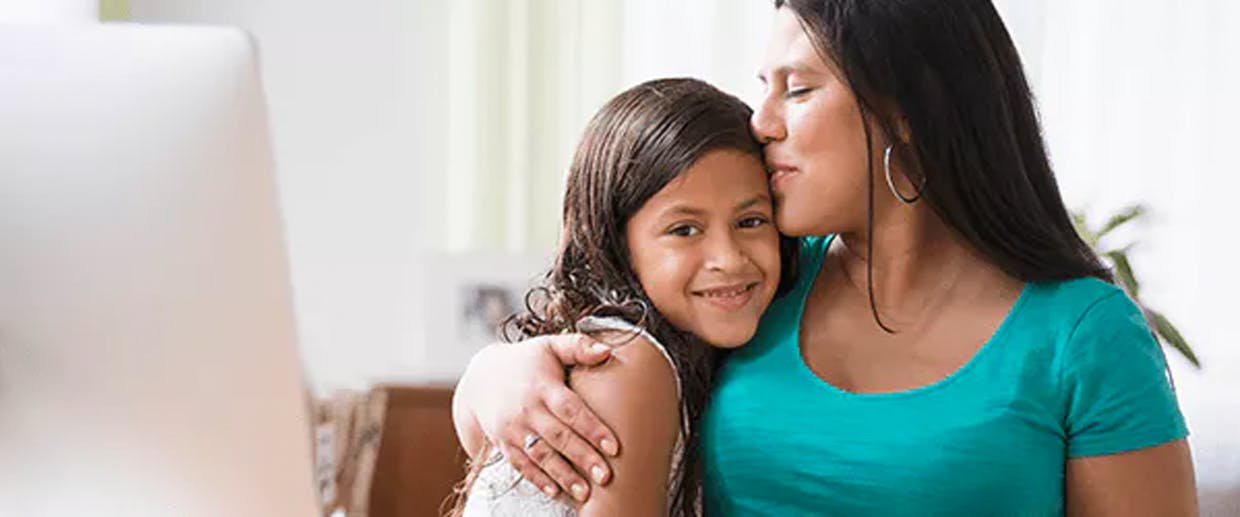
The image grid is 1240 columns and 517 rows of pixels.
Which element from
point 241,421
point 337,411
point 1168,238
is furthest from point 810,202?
point 1168,238

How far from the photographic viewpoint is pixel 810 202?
1.44 meters

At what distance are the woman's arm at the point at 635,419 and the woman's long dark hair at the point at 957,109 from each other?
0.86 ft

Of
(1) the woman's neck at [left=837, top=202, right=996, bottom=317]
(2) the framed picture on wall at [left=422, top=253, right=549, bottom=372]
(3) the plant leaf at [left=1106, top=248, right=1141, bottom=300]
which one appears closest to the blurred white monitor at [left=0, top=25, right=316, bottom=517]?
(1) the woman's neck at [left=837, top=202, right=996, bottom=317]

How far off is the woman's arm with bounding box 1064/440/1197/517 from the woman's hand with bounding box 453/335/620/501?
443mm

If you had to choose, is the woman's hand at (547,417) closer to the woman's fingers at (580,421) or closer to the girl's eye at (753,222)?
the woman's fingers at (580,421)

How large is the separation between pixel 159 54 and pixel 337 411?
2.34 meters

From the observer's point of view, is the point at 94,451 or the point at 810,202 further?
the point at 810,202

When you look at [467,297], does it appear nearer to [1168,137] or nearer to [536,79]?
[536,79]

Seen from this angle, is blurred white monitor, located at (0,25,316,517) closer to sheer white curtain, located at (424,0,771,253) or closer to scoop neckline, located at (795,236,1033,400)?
scoop neckline, located at (795,236,1033,400)

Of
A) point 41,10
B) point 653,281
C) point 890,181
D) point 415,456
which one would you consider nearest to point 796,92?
point 890,181

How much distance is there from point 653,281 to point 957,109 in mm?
332

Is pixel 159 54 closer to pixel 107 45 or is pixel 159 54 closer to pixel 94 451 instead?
pixel 107 45

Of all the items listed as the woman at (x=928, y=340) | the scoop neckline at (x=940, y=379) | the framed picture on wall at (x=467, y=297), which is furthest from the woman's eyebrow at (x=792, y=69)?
the framed picture on wall at (x=467, y=297)

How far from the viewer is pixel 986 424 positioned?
1.39 meters
